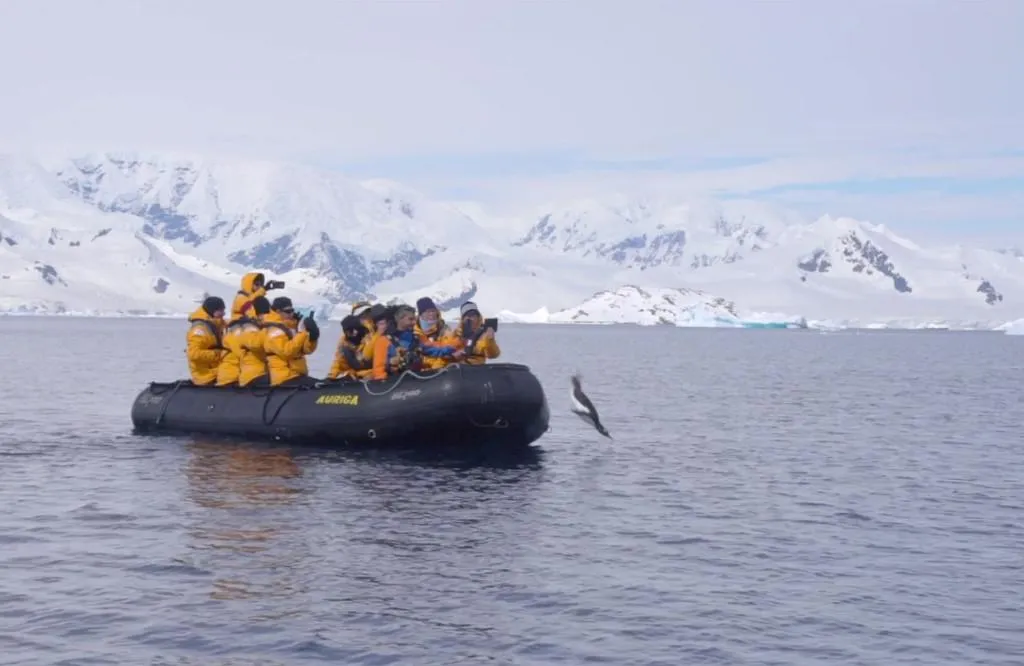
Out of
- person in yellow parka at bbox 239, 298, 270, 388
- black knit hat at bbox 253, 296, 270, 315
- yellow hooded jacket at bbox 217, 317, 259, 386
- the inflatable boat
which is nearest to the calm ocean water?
the inflatable boat

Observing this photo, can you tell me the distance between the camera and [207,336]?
23844 millimetres

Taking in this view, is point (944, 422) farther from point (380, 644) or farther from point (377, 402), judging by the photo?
point (380, 644)

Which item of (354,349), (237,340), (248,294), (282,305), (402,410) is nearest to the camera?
(402,410)

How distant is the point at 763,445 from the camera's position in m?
27.2

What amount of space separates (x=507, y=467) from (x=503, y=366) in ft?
5.33

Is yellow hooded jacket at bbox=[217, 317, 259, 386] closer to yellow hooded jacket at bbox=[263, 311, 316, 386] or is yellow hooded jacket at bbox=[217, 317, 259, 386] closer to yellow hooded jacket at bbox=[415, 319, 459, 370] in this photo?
yellow hooded jacket at bbox=[263, 311, 316, 386]

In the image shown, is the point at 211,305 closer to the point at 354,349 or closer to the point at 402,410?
A: the point at 354,349

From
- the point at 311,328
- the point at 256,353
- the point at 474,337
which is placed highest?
the point at 311,328

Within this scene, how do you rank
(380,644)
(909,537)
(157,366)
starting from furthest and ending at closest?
(157,366) < (909,537) < (380,644)

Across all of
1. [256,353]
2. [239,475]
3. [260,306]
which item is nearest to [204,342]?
[256,353]

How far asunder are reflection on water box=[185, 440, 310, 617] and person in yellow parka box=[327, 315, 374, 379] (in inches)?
76.2

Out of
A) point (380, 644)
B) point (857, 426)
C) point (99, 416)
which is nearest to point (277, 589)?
point (380, 644)

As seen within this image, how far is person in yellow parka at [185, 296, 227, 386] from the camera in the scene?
23.7m

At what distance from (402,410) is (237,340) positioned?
11.2 ft
